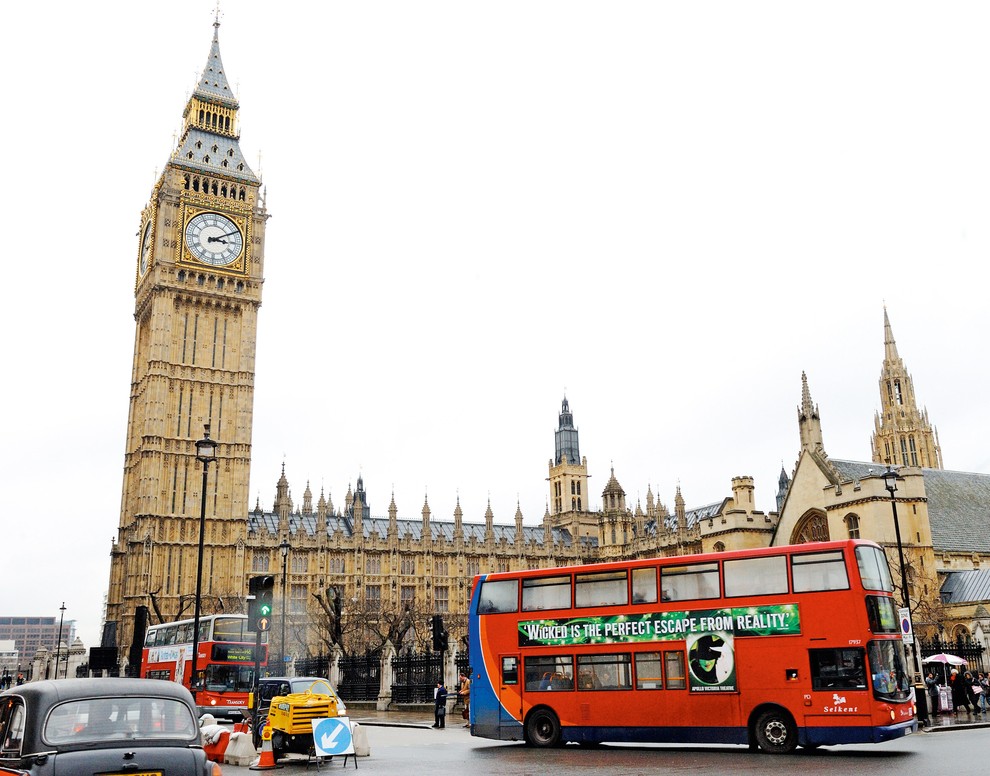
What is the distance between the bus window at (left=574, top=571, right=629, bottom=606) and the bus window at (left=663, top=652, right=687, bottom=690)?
1379 millimetres

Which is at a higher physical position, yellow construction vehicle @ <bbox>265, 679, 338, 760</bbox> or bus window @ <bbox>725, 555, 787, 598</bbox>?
bus window @ <bbox>725, 555, 787, 598</bbox>

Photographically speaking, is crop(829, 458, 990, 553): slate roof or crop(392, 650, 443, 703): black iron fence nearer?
crop(392, 650, 443, 703): black iron fence

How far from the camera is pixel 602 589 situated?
1922cm

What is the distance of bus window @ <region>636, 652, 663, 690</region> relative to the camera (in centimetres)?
1833

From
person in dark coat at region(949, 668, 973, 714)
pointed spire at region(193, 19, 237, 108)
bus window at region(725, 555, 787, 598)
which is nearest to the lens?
bus window at region(725, 555, 787, 598)

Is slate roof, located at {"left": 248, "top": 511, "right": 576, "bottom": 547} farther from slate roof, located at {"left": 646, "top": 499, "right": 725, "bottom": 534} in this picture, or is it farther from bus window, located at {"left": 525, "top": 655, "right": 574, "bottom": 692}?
bus window, located at {"left": 525, "top": 655, "right": 574, "bottom": 692}

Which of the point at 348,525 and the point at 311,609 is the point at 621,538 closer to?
the point at 348,525

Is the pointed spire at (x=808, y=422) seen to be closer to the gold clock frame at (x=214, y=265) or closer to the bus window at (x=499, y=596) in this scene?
the bus window at (x=499, y=596)

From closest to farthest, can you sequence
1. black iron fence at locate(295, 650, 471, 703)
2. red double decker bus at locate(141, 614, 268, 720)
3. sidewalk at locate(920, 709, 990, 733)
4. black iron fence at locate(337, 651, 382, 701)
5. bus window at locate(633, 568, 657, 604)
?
bus window at locate(633, 568, 657, 604) → sidewalk at locate(920, 709, 990, 733) → red double decker bus at locate(141, 614, 268, 720) → black iron fence at locate(295, 650, 471, 703) → black iron fence at locate(337, 651, 382, 701)

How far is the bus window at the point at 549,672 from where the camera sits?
19.4 meters

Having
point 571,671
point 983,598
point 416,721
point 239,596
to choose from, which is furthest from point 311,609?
point 571,671

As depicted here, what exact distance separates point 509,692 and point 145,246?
72232 millimetres

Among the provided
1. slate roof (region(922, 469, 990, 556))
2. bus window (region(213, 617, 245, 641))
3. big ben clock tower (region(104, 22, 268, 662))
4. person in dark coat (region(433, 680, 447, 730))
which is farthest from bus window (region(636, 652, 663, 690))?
big ben clock tower (region(104, 22, 268, 662))

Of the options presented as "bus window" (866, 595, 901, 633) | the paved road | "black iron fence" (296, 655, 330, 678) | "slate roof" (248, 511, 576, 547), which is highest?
"slate roof" (248, 511, 576, 547)
